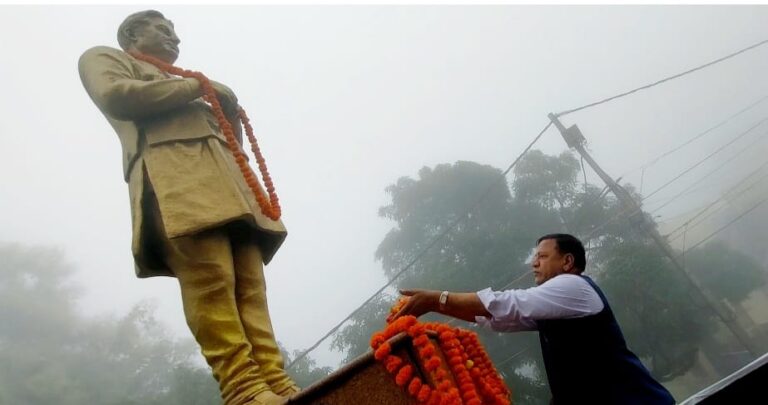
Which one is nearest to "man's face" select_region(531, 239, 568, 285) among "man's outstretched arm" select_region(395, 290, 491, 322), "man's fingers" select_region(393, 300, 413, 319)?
"man's outstretched arm" select_region(395, 290, 491, 322)

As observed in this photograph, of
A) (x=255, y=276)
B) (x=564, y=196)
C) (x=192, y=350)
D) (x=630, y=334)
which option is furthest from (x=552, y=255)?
(x=192, y=350)

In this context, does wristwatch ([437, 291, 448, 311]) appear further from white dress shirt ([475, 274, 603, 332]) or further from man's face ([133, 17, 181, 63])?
man's face ([133, 17, 181, 63])

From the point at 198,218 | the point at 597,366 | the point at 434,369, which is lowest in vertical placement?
the point at 597,366

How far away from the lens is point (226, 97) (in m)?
2.64

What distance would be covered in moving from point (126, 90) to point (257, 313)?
4.17ft

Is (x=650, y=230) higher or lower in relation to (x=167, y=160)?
lower

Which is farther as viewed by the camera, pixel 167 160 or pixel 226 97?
pixel 226 97

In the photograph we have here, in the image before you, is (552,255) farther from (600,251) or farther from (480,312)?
(600,251)

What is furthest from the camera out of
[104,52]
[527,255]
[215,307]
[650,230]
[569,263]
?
[527,255]

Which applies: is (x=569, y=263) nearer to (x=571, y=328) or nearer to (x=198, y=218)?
(x=571, y=328)

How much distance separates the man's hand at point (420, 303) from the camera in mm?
1640

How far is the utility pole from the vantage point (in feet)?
33.0

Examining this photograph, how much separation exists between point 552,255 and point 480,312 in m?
0.67

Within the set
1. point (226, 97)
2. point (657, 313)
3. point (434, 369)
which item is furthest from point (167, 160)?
point (657, 313)
